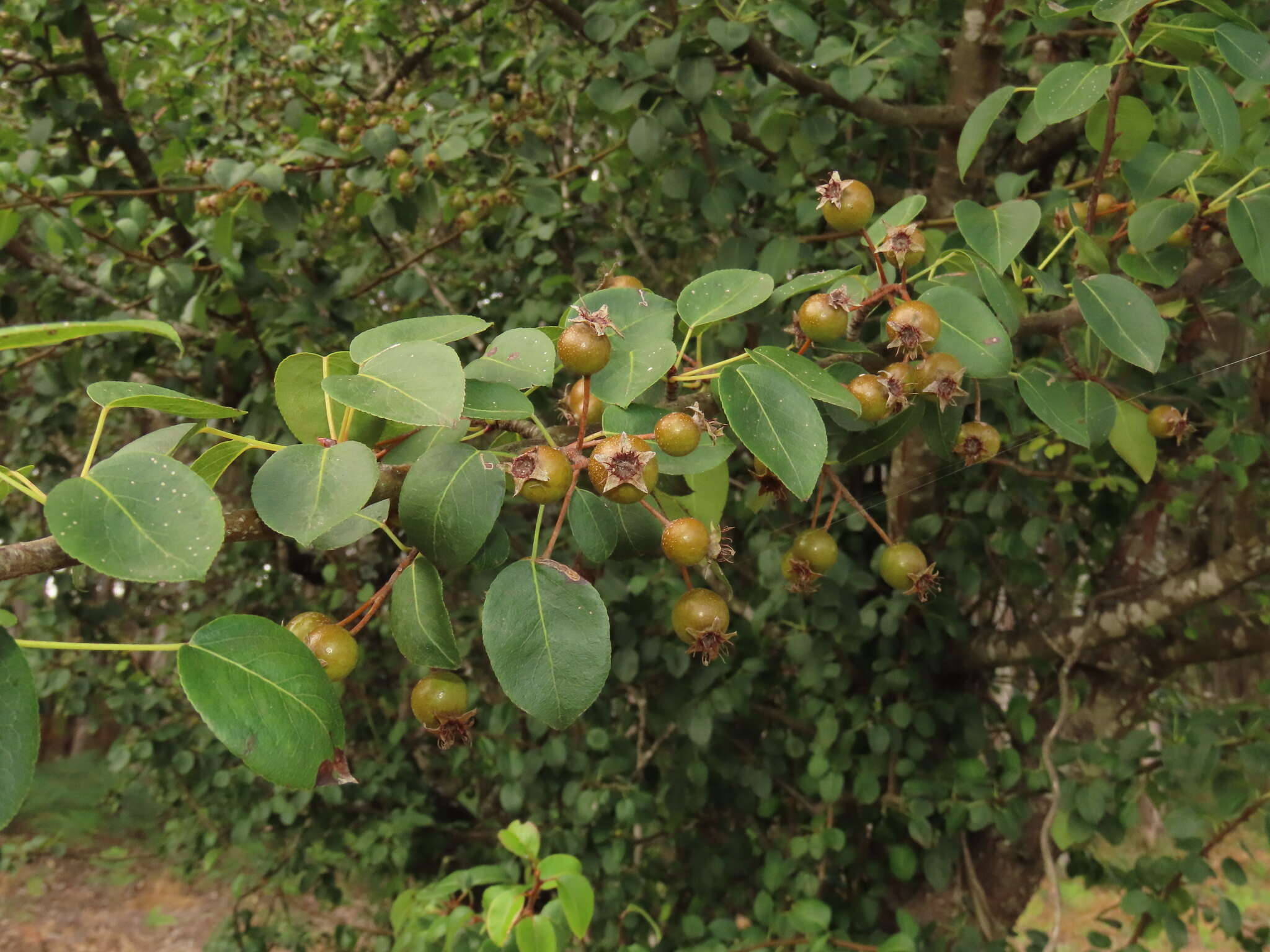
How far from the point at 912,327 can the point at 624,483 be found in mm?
280

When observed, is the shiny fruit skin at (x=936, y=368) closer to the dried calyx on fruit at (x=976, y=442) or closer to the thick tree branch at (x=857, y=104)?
the dried calyx on fruit at (x=976, y=442)

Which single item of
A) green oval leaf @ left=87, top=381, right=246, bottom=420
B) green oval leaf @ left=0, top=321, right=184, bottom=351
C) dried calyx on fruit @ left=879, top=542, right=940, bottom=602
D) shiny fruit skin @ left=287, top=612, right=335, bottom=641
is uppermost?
green oval leaf @ left=0, top=321, right=184, bottom=351

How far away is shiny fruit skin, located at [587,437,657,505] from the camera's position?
0.58 metres

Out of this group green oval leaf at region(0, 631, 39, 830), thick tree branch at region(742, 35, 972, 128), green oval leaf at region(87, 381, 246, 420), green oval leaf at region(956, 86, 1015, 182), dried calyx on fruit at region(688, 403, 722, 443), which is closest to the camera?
green oval leaf at region(0, 631, 39, 830)

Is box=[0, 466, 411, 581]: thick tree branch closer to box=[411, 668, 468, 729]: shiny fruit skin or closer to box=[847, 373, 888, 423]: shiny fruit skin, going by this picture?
box=[411, 668, 468, 729]: shiny fruit skin

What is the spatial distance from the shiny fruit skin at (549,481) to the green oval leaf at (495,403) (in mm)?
32

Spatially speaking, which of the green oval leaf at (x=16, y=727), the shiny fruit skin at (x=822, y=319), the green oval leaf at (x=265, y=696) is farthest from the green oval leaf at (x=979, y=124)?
the green oval leaf at (x=16, y=727)

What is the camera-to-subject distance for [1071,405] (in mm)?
859

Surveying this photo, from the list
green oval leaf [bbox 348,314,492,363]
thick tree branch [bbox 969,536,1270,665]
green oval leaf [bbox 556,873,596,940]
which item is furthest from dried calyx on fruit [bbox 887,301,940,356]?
thick tree branch [bbox 969,536,1270,665]

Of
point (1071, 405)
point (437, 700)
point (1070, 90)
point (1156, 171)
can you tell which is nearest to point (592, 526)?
point (437, 700)

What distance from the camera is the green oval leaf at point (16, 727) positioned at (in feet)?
1.43

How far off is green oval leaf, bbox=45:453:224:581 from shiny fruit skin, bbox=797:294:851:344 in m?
0.44

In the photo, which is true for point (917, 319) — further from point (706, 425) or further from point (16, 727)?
point (16, 727)

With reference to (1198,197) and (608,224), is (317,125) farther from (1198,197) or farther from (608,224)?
(1198,197)
